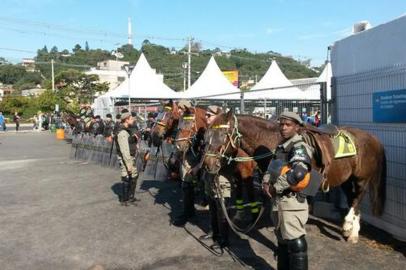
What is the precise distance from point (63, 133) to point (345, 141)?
30.8m

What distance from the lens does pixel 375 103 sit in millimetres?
7402

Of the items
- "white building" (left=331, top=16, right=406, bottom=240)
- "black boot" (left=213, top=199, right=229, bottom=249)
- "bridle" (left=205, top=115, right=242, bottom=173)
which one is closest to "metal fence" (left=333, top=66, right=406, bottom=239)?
"white building" (left=331, top=16, right=406, bottom=240)

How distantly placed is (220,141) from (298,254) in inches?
75.2

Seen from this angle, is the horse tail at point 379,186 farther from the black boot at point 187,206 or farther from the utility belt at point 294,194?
the black boot at point 187,206

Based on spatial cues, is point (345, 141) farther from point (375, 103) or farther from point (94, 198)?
point (94, 198)

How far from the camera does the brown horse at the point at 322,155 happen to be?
Result: 20.2 ft

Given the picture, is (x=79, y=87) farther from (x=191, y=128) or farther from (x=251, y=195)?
(x=251, y=195)

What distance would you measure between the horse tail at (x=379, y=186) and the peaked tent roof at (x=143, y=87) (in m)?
19.7

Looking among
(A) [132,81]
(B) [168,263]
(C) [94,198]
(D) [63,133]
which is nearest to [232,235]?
(B) [168,263]

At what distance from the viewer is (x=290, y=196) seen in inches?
189

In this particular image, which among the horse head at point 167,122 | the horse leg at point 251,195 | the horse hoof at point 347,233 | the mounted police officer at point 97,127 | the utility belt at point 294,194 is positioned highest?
the horse head at point 167,122

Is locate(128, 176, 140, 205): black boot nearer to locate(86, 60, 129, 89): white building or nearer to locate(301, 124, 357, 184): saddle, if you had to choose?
locate(301, 124, 357, 184): saddle

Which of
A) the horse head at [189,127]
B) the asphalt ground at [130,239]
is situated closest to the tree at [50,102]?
the asphalt ground at [130,239]

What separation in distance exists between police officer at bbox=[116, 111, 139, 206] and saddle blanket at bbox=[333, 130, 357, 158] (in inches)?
191
